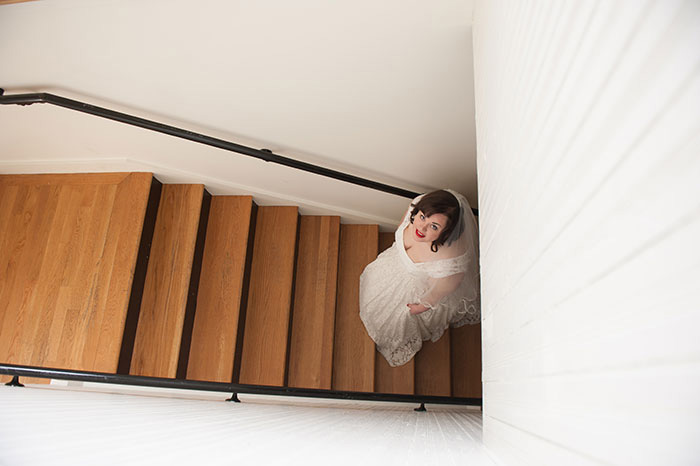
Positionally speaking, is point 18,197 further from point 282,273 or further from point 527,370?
point 527,370

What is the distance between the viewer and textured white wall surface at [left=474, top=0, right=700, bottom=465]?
1.06 ft

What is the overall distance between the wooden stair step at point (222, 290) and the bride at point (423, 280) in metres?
0.97

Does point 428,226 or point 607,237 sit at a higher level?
point 428,226

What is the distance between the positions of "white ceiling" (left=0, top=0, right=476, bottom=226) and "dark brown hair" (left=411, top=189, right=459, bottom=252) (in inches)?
14.1

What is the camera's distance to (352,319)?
411 centimetres

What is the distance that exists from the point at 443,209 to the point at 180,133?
1625mm

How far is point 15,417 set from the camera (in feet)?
2.58

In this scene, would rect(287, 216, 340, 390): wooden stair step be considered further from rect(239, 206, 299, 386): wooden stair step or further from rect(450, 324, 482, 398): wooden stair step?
rect(450, 324, 482, 398): wooden stair step

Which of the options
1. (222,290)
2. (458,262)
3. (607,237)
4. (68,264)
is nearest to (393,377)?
(458,262)

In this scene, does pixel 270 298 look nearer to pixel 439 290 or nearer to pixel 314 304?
pixel 314 304

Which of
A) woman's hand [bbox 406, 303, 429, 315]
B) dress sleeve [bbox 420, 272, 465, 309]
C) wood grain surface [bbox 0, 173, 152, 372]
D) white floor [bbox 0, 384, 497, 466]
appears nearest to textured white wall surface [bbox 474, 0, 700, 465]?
white floor [bbox 0, 384, 497, 466]

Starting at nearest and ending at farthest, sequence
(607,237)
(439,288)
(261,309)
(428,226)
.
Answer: (607,237) → (428,226) → (439,288) → (261,309)

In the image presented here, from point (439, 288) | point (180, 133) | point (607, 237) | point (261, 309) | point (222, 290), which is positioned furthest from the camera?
point (261, 309)

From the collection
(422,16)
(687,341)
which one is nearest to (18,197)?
(422,16)
